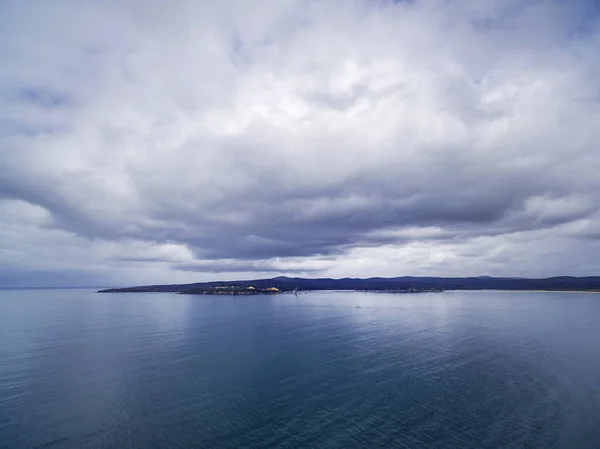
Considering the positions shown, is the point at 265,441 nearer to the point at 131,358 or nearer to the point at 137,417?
the point at 137,417

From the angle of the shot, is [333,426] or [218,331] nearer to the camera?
→ [333,426]

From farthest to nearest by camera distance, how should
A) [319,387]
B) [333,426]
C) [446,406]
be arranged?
1. [319,387]
2. [446,406]
3. [333,426]

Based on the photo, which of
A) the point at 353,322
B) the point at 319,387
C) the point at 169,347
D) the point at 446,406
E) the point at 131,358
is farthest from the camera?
the point at 353,322

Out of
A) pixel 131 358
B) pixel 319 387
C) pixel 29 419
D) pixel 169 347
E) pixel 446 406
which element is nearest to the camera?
pixel 29 419

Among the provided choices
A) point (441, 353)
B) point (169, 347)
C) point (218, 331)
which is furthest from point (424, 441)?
point (218, 331)

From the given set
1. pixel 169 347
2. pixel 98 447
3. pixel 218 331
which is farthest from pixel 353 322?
pixel 98 447

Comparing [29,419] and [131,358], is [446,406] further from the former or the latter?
[131,358]
